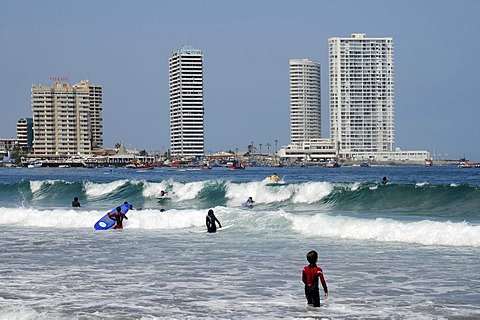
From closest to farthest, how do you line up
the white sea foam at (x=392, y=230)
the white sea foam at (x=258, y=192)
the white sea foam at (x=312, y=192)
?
the white sea foam at (x=392, y=230) < the white sea foam at (x=312, y=192) < the white sea foam at (x=258, y=192)

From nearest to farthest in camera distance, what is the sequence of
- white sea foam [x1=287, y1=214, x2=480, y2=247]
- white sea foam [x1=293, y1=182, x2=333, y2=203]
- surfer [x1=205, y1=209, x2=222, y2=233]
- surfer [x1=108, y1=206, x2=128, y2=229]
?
1. white sea foam [x1=287, y1=214, x2=480, y2=247]
2. surfer [x1=205, y1=209, x2=222, y2=233]
3. surfer [x1=108, y1=206, x2=128, y2=229]
4. white sea foam [x1=293, y1=182, x2=333, y2=203]

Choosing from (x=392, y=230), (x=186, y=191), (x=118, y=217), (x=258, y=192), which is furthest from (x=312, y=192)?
(x=392, y=230)

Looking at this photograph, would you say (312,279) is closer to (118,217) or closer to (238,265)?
(238,265)

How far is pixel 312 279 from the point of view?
Answer: 43.9ft

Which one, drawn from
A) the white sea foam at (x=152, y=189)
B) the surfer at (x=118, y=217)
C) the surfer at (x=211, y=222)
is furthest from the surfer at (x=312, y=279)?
the white sea foam at (x=152, y=189)

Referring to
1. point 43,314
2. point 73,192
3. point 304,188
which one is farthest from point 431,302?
point 73,192

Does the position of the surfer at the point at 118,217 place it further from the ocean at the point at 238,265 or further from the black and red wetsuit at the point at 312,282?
the black and red wetsuit at the point at 312,282

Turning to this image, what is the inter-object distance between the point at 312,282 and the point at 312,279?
3.1 inches

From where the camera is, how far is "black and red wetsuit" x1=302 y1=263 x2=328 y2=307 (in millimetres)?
13256

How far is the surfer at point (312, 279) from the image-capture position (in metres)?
13.2

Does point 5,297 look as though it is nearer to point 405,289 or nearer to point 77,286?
point 77,286

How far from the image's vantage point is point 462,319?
1249 centimetres

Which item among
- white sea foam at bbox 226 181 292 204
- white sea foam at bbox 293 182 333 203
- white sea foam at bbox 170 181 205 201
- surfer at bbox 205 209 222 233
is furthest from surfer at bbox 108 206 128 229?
white sea foam at bbox 170 181 205 201

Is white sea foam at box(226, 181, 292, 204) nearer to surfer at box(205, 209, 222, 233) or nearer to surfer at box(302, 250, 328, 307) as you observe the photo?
surfer at box(205, 209, 222, 233)
